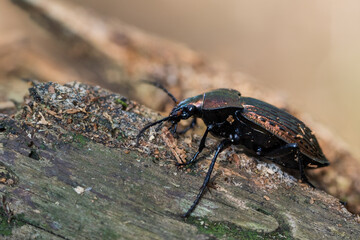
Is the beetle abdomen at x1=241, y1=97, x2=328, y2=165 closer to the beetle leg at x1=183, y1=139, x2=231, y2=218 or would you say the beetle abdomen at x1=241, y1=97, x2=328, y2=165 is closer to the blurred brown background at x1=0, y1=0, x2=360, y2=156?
the beetle leg at x1=183, y1=139, x2=231, y2=218

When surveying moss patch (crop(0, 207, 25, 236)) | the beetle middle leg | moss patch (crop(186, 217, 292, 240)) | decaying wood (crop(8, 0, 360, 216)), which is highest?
decaying wood (crop(8, 0, 360, 216))

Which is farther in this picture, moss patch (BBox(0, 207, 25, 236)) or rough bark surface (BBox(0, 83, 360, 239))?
rough bark surface (BBox(0, 83, 360, 239))

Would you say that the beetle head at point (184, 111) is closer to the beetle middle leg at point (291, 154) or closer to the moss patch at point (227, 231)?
the beetle middle leg at point (291, 154)

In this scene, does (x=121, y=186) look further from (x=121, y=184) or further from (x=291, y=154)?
(x=291, y=154)

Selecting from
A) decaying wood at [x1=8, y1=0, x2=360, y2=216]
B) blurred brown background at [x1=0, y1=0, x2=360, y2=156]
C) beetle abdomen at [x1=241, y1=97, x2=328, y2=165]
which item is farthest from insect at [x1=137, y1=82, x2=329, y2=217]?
blurred brown background at [x1=0, y1=0, x2=360, y2=156]

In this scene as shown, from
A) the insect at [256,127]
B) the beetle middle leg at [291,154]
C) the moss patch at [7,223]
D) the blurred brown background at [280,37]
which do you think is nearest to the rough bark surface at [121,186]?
the moss patch at [7,223]

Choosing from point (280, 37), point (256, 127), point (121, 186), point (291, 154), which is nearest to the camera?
point (121, 186)

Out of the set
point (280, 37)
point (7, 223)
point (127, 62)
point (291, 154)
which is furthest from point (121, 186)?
point (280, 37)

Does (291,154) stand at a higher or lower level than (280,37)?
Answer: lower

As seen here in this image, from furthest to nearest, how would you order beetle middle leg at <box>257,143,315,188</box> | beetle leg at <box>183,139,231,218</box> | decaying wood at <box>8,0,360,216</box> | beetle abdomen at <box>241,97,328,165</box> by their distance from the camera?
decaying wood at <box>8,0,360,216</box> < beetle abdomen at <box>241,97,328,165</box> < beetle middle leg at <box>257,143,315,188</box> < beetle leg at <box>183,139,231,218</box>

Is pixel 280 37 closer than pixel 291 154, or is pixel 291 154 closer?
pixel 291 154
